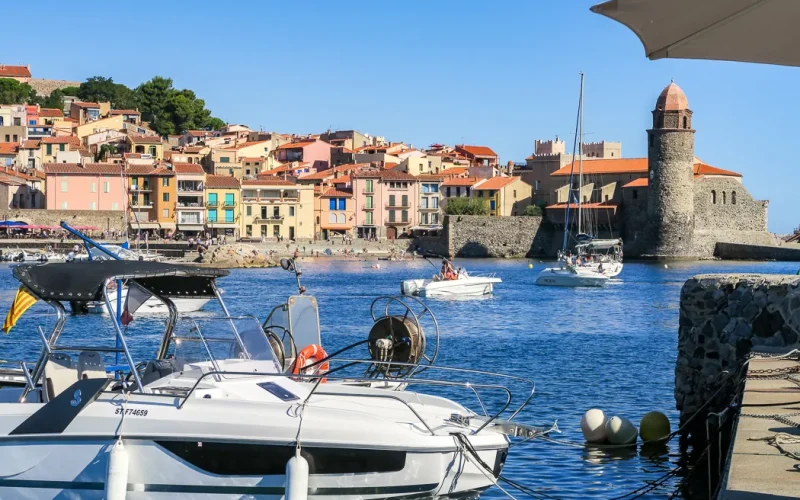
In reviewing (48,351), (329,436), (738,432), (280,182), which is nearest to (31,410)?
(48,351)

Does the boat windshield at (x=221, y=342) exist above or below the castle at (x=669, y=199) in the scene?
below

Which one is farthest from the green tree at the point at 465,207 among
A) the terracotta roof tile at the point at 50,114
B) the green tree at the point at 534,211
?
the terracotta roof tile at the point at 50,114

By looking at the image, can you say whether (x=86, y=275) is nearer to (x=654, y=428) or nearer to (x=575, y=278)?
(x=654, y=428)

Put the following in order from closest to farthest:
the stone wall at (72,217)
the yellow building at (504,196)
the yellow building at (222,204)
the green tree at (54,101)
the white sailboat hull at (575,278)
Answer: the white sailboat hull at (575,278) → the stone wall at (72,217) → the yellow building at (222,204) → the yellow building at (504,196) → the green tree at (54,101)

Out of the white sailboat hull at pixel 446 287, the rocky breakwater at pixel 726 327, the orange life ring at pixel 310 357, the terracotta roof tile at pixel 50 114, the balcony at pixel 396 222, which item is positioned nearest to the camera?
the rocky breakwater at pixel 726 327

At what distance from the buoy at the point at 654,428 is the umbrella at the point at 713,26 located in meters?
7.14

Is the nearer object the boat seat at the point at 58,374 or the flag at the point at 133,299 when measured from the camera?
the boat seat at the point at 58,374

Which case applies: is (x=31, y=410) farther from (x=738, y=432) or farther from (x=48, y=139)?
(x=48, y=139)

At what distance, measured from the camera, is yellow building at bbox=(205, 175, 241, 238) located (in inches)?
3211

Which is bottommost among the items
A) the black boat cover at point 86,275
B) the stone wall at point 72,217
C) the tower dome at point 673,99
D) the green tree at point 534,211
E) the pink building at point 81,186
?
the black boat cover at point 86,275

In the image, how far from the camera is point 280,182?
84750 mm

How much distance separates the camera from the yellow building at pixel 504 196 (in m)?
92.1

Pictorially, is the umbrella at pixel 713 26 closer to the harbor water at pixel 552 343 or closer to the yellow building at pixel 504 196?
the harbor water at pixel 552 343

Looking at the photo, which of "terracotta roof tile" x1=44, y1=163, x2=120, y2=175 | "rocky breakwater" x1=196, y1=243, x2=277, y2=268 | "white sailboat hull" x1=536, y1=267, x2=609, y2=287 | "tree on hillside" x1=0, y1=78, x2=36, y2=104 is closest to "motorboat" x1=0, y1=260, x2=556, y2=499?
"white sailboat hull" x1=536, y1=267, x2=609, y2=287
